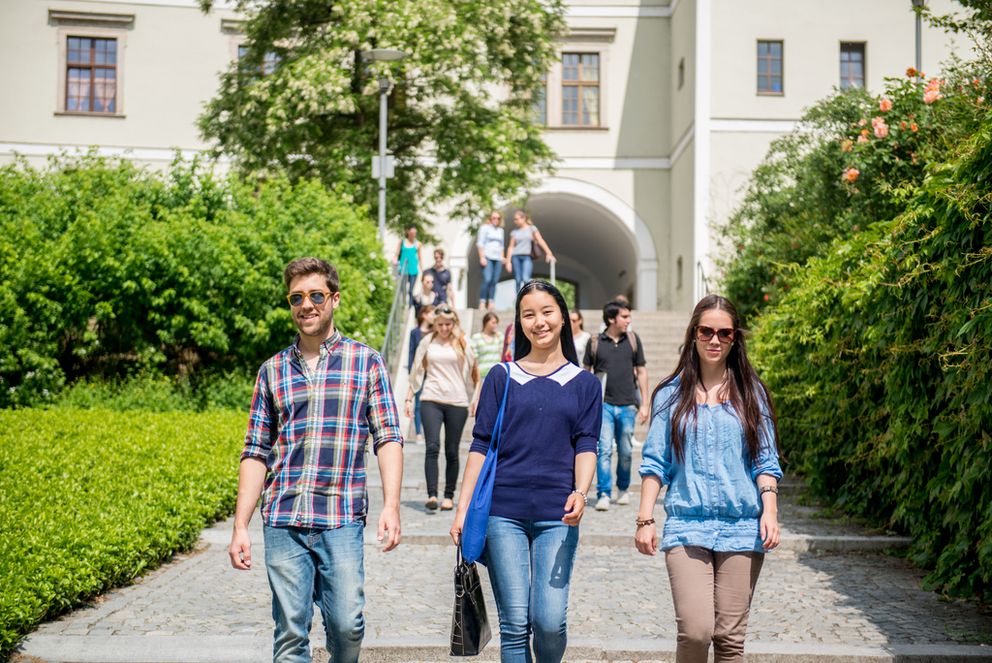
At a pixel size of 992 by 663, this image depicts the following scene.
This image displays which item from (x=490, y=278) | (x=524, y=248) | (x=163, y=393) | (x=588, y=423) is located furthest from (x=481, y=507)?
(x=490, y=278)

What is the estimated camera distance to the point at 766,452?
4.10 m

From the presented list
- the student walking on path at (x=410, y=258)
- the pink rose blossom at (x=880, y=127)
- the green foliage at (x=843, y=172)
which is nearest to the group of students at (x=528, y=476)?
the green foliage at (x=843, y=172)

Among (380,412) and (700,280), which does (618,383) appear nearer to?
(380,412)

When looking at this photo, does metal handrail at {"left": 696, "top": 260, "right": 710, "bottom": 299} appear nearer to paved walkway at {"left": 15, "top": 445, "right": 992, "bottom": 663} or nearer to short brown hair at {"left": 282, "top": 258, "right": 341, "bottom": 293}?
paved walkway at {"left": 15, "top": 445, "right": 992, "bottom": 663}

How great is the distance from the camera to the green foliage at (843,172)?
11336 mm

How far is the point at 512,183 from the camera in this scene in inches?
856

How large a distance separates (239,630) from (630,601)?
229 cm

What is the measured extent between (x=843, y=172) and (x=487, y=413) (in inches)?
446

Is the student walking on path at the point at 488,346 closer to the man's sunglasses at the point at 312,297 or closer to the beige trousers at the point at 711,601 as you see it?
the man's sunglasses at the point at 312,297

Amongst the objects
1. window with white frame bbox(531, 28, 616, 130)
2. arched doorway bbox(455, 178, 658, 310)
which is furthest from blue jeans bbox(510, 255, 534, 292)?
window with white frame bbox(531, 28, 616, 130)

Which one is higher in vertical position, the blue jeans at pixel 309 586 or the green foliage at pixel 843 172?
the green foliage at pixel 843 172

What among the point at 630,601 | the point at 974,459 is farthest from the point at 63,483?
the point at 974,459

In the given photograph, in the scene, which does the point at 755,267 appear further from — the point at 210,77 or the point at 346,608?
the point at 210,77

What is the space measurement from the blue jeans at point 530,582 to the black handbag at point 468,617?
0.23 ft
